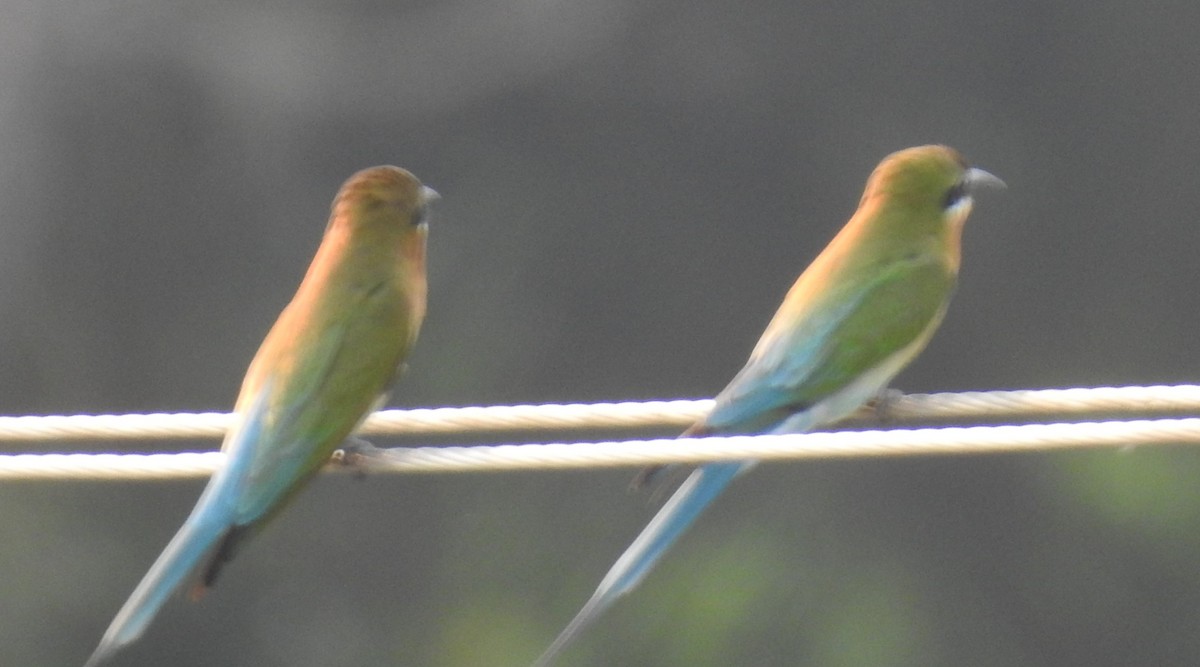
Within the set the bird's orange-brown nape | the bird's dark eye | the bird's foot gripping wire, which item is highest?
the bird's dark eye

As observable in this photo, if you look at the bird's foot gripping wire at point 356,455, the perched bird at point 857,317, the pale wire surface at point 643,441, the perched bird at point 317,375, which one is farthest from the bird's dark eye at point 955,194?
the bird's foot gripping wire at point 356,455

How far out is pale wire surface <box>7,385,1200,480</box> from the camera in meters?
1.85

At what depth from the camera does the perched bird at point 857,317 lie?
254 cm

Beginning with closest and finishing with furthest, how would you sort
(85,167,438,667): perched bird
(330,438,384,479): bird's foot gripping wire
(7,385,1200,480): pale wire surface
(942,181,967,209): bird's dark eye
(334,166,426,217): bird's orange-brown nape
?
(7,385,1200,480): pale wire surface → (85,167,438,667): perched bird → (330,438,384,479): bird's foot gripping wire → (334,166,426,217): bird's orange-brown nape → (942,181,967,209): bird's dark eye

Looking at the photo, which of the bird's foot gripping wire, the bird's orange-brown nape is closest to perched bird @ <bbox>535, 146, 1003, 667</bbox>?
the bird's foot gripping wire

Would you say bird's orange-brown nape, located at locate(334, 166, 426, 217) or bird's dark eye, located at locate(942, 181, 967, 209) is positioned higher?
bird's dark eye, located at locate(942, 181, 967, 209)

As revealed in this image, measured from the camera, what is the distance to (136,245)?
5.62 m

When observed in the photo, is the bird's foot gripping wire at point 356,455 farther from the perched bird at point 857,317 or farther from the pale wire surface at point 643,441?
the perched bird at point 857,317

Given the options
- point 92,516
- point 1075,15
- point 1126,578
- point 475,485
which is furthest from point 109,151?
point 1126,578

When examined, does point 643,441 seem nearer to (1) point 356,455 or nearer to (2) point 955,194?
(1) point 356,455

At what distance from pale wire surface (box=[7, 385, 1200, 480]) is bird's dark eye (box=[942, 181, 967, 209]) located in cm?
70

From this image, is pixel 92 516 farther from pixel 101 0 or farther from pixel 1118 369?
pixel 1118 369

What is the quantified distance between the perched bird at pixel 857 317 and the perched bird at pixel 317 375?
465 mm

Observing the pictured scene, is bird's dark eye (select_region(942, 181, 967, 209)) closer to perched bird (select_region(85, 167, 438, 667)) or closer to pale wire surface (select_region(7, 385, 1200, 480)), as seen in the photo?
pale wire surface (select_region(7, 385, 1200, 480))
